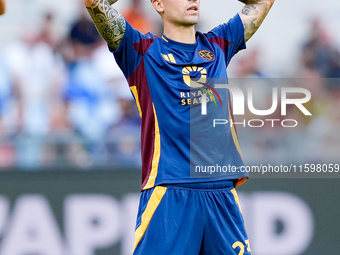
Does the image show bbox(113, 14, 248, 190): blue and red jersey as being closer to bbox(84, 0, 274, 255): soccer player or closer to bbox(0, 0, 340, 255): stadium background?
bbox(84, 0, 274, 255): soccer player

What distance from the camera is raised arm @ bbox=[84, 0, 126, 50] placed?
3885 millimetres

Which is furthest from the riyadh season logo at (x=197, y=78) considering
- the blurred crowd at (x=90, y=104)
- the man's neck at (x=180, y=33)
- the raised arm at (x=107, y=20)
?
the blurred crowd at (x=90, y=104)

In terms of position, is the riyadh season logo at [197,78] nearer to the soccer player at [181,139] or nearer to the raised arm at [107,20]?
the soccer player at [181,139]

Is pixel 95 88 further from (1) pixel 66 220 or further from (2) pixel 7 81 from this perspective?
(1) pixel 66 220

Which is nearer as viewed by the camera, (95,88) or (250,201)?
(250,201)

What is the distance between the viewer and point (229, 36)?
14.0 ft

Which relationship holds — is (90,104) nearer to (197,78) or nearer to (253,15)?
(253,15)

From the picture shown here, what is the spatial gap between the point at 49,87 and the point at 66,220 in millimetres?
1529

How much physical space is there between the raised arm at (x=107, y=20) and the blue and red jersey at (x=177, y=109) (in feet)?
Answer: 0.16

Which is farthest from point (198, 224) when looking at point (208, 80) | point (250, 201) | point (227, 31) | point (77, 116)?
point (77, 116)

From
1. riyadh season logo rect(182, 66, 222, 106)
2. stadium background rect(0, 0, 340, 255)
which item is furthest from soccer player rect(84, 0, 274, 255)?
stadium background rect(0, 0, 340, 255)

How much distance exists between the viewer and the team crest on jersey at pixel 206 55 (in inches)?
160

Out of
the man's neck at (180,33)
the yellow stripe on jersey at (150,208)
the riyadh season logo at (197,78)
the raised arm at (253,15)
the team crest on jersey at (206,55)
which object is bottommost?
the yellow stripe on jersey at (150,208)

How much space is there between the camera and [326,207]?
21.6 feet
